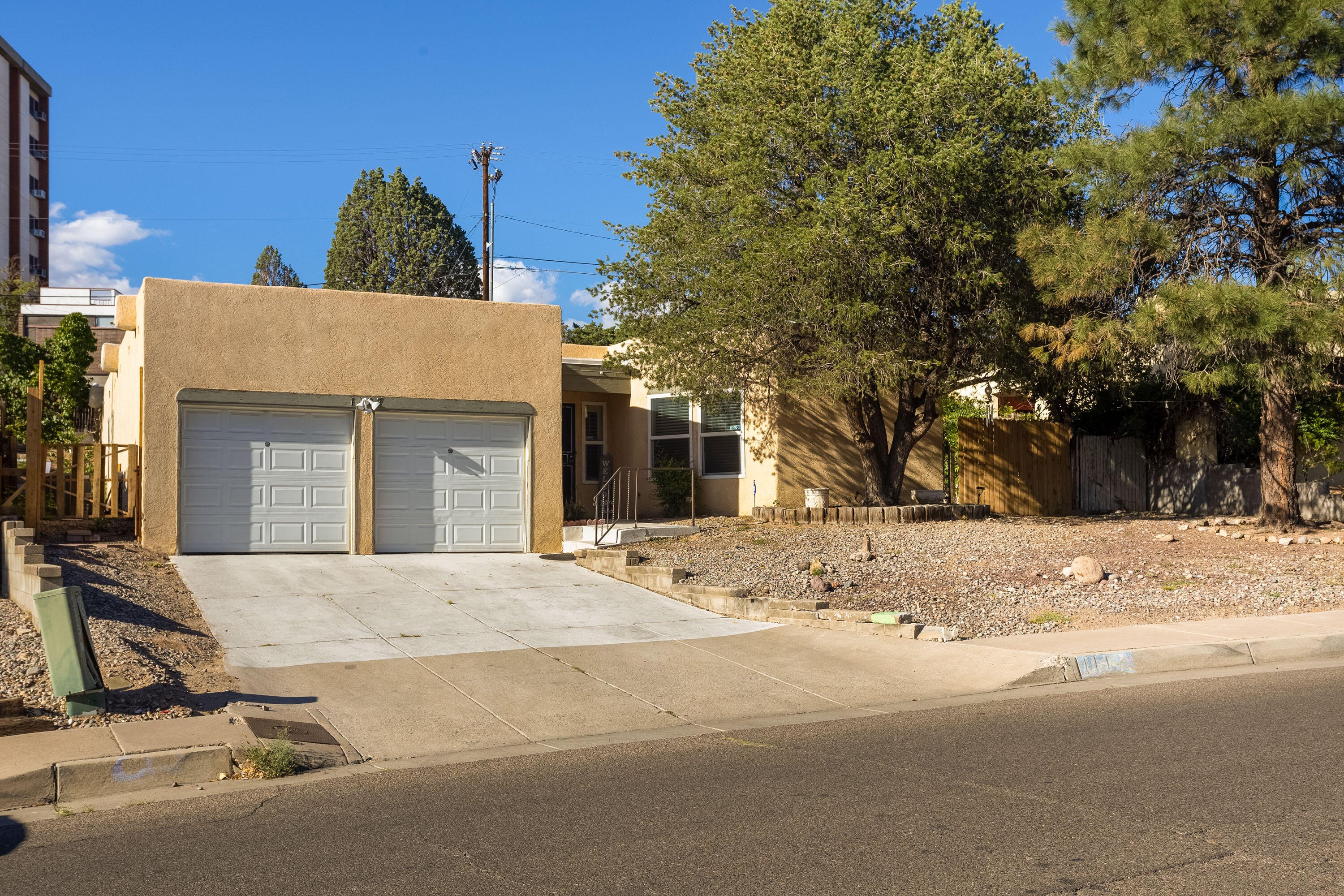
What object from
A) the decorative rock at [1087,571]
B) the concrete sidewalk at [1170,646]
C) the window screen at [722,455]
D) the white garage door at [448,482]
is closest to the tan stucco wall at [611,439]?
the window screen at [722,455]

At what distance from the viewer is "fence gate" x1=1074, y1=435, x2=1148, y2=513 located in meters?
23.3

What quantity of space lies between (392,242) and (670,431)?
19264 mm

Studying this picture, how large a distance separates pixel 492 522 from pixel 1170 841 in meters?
12.9

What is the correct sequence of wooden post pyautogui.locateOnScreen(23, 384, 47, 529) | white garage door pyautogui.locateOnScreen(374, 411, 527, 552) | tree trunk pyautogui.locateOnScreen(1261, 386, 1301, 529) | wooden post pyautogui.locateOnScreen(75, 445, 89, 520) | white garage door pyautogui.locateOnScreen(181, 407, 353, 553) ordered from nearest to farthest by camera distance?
wooden post pyautogui.locateOnScreen(23, 384, 47, 529)
white garage door pyautogui.locateOnScreen(181, 407, 353, 553)
wooden post pyautogui.locateOnScreen(75, 445, 89, 520)
white garage door pyautogui.locateOnScreen(374, 411, 527, 552)
tree trunk pyautogui.locateOnScreen(1261, 386, 1301, 529)

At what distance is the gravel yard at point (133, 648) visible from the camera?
8.17 metres

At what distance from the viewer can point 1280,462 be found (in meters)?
17.6

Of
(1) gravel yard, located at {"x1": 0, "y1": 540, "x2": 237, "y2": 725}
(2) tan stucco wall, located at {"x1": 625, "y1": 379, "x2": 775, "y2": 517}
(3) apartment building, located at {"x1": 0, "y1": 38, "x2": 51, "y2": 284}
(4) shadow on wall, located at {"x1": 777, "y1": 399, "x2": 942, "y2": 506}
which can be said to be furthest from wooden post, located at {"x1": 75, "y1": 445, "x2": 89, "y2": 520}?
(3) apartment building, located at {"x1": 0, "y1": 38, "x2": 51, "y2": 284}

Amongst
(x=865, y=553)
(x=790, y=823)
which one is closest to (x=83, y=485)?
(x=865, y=553)

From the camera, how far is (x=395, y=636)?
11.2m

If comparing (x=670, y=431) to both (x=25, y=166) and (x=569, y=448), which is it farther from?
(x=25, y=166)

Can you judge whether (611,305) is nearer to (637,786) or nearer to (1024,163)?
(1024,163)

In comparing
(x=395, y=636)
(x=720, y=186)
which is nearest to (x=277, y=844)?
(x=395, y=636)

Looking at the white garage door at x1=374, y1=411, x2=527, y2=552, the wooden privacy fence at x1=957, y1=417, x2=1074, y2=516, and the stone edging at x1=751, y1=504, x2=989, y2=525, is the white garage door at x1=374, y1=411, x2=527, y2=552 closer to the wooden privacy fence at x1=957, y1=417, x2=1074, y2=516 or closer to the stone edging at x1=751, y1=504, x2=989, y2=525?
the stone edging at x1=751, y1=504, x2=989, y2=525

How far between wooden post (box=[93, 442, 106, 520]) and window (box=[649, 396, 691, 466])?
9.97m
